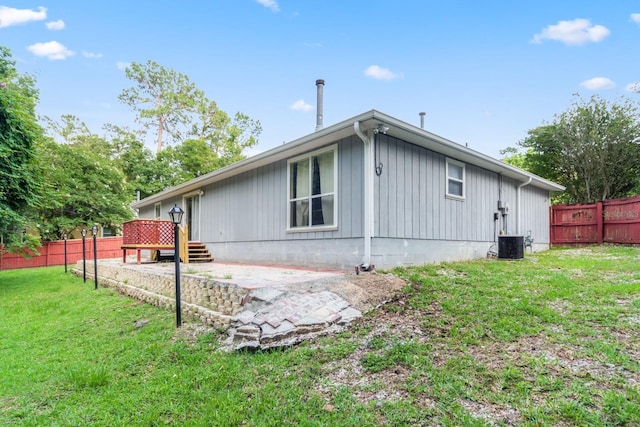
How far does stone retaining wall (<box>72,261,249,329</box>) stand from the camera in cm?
411

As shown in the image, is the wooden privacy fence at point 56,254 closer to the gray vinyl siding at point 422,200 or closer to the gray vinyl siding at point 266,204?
the gray vinyl siding at point 266,204

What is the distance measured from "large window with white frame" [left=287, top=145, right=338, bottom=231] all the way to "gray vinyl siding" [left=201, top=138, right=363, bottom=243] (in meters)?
0.16

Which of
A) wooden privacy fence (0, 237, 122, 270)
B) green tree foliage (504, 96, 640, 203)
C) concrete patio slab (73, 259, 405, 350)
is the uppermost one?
green tree foliage (504, 96, 640, 203)

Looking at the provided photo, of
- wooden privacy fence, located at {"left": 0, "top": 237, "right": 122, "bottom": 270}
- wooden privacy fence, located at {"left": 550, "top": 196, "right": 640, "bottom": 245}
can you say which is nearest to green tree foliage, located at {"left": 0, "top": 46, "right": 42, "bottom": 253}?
wooden privacy fence, located at {"left": 0, "top": 237, "right": 122, "bottom": 270}

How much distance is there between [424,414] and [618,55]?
16.0 meters

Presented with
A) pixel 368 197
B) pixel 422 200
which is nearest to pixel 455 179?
pixel 422 200

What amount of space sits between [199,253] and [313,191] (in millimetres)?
5098

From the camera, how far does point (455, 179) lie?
7.63 meters

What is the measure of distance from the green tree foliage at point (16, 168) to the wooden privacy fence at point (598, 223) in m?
16.7

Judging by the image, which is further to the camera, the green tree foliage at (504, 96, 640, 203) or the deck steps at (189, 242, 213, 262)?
the green tree foliage at (504, 96, 640, 203)

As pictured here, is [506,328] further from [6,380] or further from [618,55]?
[618,55]

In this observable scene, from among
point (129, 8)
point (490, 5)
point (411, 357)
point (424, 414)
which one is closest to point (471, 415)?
point (424, 414)

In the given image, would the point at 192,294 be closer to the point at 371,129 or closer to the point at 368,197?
the point at 368,197

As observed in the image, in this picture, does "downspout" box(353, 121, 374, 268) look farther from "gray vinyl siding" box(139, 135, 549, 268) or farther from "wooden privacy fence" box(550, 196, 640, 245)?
"wooden privacy fence" box(550, 196, 640, 245)
